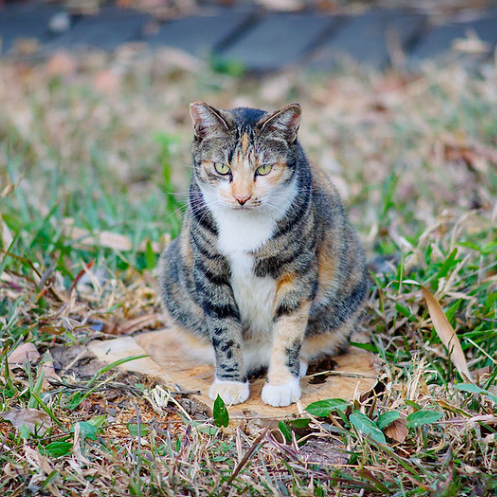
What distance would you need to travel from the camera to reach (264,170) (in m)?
2.36

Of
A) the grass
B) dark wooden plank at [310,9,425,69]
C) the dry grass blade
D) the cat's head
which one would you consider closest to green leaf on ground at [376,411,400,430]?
the grass

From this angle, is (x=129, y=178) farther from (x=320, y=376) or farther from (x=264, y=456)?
(x=264, y=456)

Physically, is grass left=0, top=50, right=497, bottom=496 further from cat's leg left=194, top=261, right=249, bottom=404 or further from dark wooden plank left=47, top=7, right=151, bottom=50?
dark wooden plank left=47, top=7, right=151, bottom=50

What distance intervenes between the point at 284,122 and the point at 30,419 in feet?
4.16

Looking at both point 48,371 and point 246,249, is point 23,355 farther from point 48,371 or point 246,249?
point 246,249

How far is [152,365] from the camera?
8.55 feet

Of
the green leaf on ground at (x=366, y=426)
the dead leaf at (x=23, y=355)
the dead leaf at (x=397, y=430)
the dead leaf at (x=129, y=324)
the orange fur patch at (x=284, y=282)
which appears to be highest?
the orange fur patch at (x=284, y=282)

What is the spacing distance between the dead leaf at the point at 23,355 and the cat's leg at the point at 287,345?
868 mm

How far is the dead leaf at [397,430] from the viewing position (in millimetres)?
2169

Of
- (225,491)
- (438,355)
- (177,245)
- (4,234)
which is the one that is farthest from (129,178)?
(225,491)

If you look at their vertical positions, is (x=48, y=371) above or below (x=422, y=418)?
below

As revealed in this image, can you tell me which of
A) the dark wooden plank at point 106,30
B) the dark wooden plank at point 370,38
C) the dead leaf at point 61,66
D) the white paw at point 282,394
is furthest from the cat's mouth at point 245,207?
the dark wooden plank at point 106,30

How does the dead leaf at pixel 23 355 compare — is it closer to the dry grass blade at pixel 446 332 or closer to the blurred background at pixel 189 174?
the blurred background at pixel 189 174

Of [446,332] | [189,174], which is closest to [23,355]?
[446,332]
